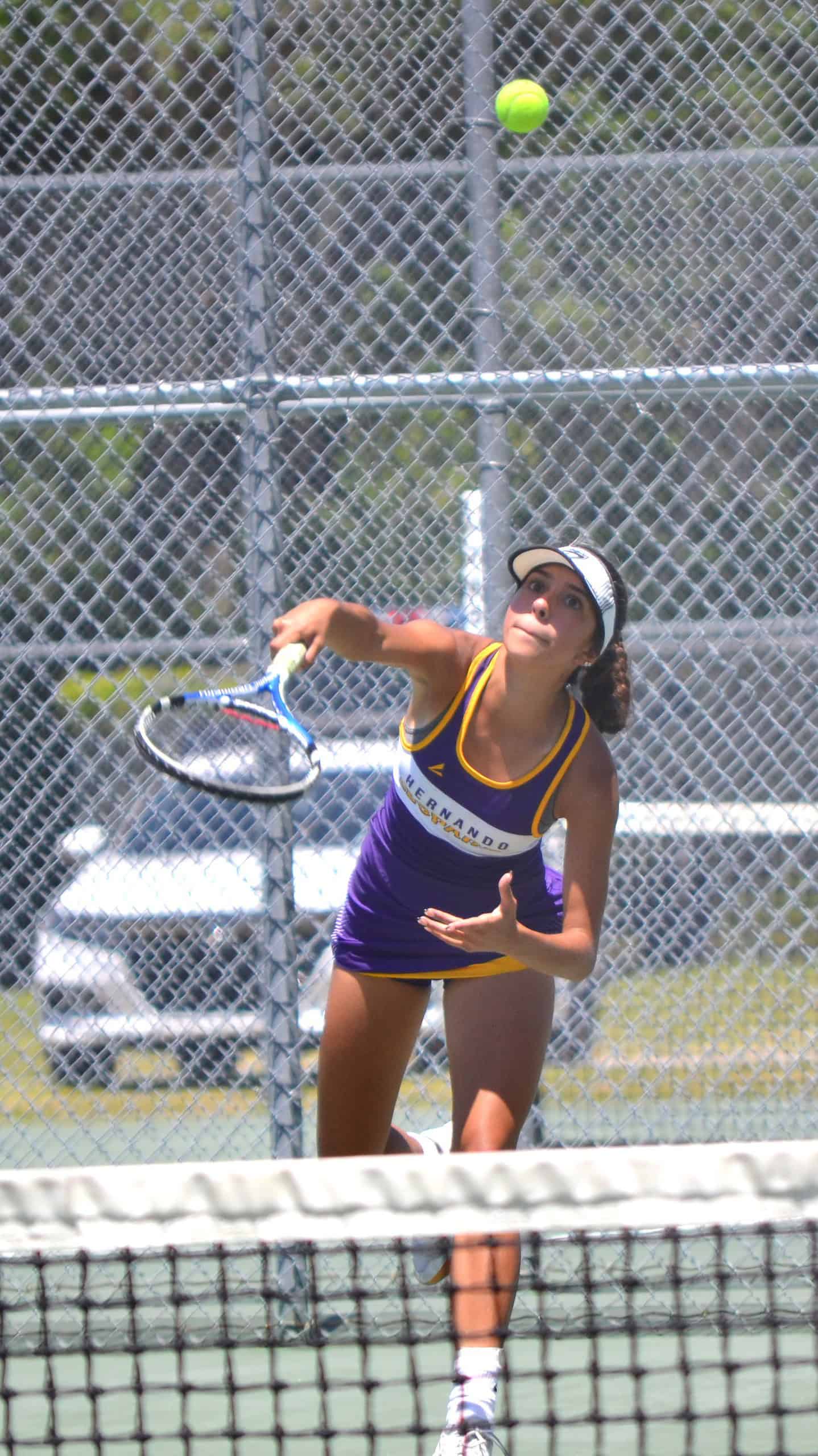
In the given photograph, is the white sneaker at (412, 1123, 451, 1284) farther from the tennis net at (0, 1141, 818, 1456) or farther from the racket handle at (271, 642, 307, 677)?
the racket handle at (271, 642, 307, 677)

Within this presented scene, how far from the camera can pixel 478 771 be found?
282 centimetres

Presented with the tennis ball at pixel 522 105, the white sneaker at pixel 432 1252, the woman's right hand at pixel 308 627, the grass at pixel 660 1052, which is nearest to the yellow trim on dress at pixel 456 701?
the woman's right hand at pixel 308 627

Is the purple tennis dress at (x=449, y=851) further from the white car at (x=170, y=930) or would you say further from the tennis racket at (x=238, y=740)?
the white car at (x=170, y=930)

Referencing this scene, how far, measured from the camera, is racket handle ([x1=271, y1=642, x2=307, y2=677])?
7.74 feet

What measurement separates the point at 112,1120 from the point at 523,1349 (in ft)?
3.59

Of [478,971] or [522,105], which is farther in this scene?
[522,105]

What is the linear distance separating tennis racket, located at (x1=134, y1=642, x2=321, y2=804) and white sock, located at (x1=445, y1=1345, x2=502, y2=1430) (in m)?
0.91

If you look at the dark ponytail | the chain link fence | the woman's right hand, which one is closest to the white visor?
the dark ponytail

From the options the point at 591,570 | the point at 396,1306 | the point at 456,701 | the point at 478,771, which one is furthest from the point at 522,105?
the point at 396,1306

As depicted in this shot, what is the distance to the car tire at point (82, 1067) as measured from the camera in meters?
3.88

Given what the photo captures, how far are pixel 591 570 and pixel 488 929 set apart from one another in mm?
734

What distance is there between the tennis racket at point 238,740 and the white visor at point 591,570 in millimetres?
518

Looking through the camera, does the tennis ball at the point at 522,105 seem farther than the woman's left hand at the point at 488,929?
Yes

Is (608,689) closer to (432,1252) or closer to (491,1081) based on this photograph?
(491,1081)
